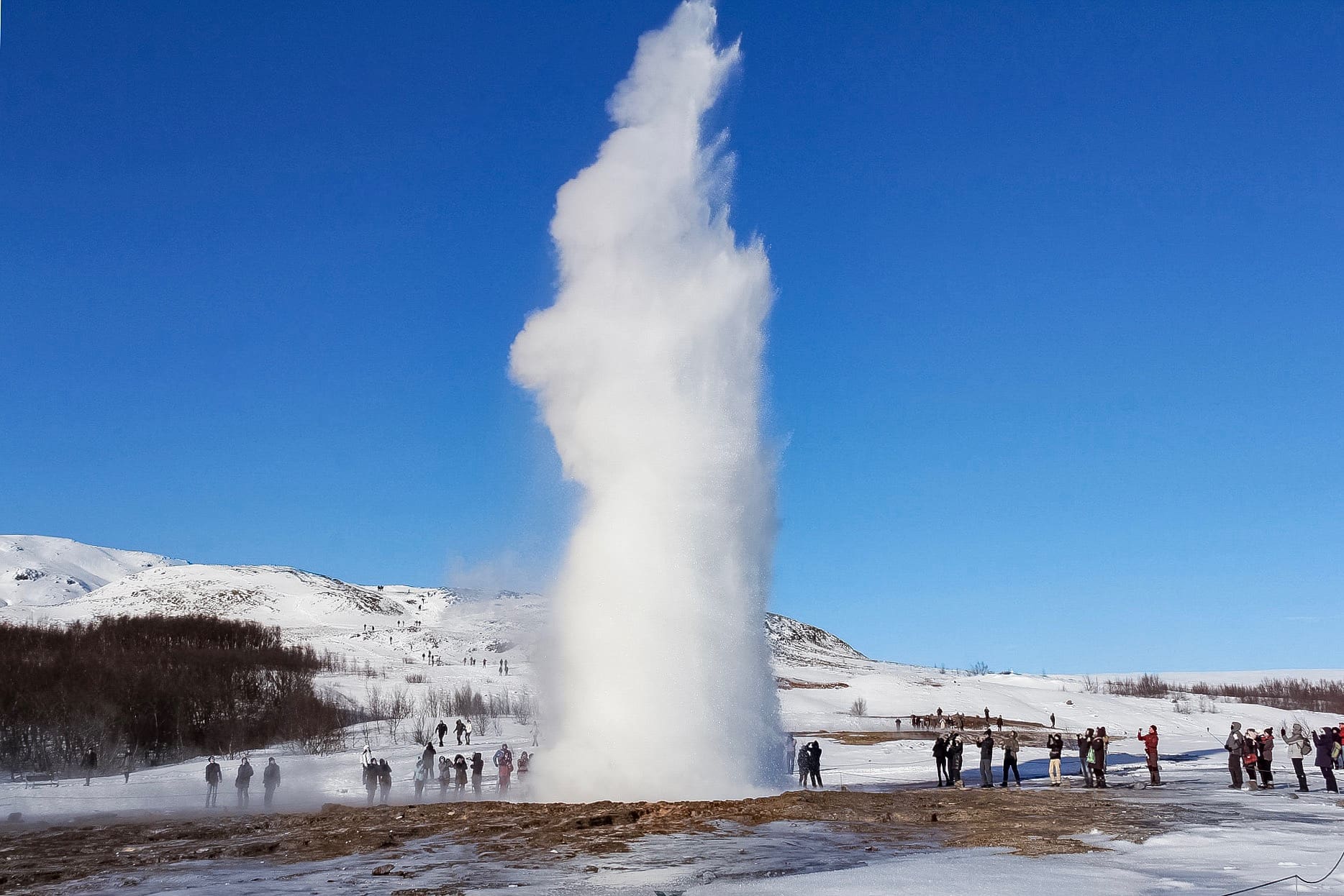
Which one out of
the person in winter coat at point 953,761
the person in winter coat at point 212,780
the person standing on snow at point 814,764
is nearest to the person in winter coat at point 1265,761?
the person in winter coat at point 953,761

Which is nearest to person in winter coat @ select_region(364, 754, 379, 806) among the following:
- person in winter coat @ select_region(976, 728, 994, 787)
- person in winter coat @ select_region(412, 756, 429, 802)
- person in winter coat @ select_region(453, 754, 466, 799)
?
person in winter coat @ select_region(412, 756, 429, 802)

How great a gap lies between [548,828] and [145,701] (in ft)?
181

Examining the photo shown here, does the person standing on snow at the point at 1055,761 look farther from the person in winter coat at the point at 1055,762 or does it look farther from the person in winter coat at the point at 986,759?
the person in winter coat at the point at 986,759

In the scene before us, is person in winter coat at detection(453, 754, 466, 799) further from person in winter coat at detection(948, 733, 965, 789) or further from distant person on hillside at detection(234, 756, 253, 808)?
person in winter coat at detection(948, 733, 965, 789)

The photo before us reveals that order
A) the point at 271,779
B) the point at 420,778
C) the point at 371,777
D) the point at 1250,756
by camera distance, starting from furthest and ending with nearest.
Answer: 1. the point at 271,779
2. the point at 420,778
3. the point at 371,777
4. the point at 1250,756

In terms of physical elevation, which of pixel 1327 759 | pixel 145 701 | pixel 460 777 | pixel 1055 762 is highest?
pixel 145 701

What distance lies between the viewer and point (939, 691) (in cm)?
10088

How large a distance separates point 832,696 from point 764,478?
7034 centimetres

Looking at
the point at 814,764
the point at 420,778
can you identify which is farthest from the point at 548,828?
the point at 420,778

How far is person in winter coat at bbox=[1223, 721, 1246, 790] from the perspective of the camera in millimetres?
25375

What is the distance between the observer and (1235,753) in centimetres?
2592

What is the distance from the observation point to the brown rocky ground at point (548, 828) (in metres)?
16.0

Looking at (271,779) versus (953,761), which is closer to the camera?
(953,761)

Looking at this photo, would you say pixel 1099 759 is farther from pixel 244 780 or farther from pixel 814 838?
pixel 244 780
